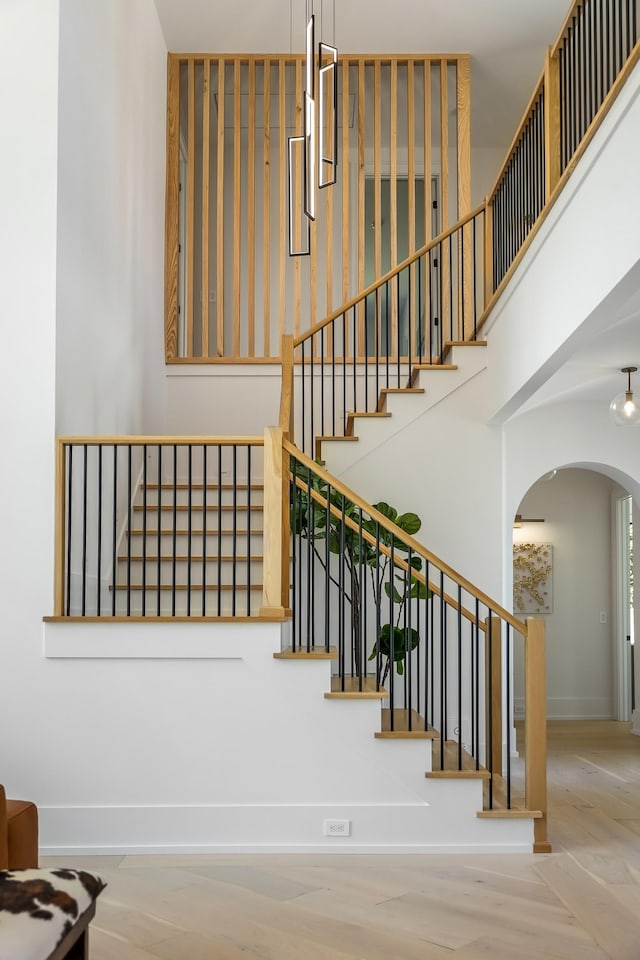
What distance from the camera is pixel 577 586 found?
9727 mm

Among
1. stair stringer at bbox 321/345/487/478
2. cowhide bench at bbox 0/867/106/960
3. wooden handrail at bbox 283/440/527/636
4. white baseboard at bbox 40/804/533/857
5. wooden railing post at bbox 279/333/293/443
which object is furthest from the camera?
stair stringer at bbox 321/345/487/478

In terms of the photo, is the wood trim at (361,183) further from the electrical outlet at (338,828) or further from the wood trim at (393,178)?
the electrical outlet at (338,828)

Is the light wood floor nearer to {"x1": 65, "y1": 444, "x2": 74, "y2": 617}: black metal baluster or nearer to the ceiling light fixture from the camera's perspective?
{"x1": 65, "y1": 444, "x2": 74, "y2": 617}: black metal baluster

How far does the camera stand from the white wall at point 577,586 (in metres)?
9.60

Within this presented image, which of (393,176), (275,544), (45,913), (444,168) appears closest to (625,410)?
(275,544)

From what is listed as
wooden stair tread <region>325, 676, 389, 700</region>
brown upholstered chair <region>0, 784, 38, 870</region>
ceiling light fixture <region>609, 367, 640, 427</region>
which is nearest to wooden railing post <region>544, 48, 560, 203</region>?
ceiling light fixture <region>609, 367, 640, 427</region>

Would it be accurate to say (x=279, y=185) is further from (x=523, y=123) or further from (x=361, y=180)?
(x=523, y=123)

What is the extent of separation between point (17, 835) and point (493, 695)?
2.84 m

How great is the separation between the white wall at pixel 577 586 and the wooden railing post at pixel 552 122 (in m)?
5.29

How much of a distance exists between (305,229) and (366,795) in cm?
542

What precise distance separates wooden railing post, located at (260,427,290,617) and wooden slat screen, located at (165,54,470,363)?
2883 millimetres

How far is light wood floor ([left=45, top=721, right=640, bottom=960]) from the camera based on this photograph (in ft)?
11.1

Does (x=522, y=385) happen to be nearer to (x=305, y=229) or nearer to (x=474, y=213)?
(x=474, y=213)

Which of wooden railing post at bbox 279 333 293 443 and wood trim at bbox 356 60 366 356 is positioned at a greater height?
wood trim at bbox 356 60 366 356
